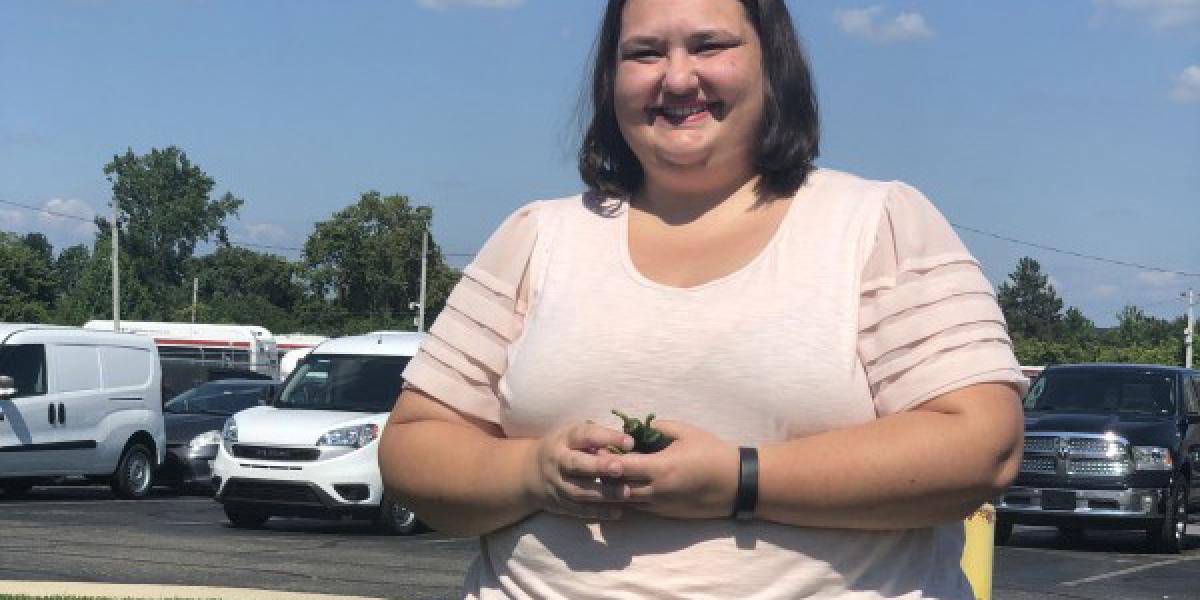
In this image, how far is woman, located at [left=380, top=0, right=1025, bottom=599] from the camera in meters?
2.26

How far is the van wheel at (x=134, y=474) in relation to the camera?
21.6m

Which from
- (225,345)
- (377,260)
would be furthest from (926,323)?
(377,260)

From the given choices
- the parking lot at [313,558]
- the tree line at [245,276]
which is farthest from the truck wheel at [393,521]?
the tree line at [245,276]

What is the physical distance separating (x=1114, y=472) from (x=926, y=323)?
14822 millimetres

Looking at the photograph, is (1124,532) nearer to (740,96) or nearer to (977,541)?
(977,541)

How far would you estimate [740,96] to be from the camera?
249 cm

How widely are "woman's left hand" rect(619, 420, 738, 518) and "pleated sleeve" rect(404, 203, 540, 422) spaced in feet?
1.08

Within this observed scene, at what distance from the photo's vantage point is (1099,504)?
54.1 feet

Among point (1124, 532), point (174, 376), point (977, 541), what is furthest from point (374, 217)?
point (977, 541)

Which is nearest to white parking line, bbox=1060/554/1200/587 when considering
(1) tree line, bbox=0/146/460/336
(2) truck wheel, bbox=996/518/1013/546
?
(2) truck wheel, bbox=996/518/1013/546

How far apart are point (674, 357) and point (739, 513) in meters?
0.21

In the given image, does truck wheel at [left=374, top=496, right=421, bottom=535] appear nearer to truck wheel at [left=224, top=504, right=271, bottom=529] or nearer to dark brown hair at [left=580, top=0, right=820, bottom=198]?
truck wheel at [left=224, top=504, right=271, bottom=529]

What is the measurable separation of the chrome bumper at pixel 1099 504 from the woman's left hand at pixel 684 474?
14504 mm

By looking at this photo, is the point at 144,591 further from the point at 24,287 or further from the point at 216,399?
the point at 24,287
